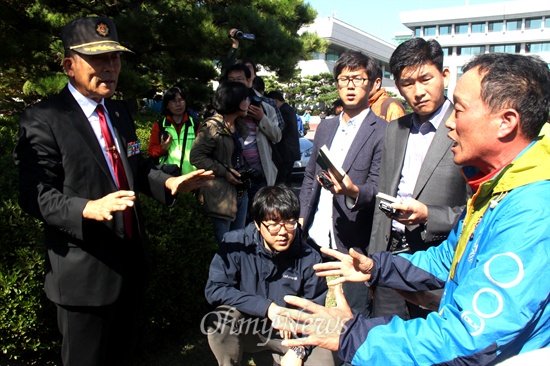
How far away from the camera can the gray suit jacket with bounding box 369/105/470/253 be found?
7.36ft

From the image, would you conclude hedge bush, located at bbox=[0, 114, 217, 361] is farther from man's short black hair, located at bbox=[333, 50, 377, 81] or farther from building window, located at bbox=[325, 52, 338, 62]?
building window, located at bbox=[325, 52, 338, 62]

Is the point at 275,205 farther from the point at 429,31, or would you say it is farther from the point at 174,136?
the point at 429,31

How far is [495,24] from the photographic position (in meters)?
55.8

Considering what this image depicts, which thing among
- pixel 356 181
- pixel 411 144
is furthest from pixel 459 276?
pixel 356 181

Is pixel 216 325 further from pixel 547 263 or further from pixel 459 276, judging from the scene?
pixel 547 263

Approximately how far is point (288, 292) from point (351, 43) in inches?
1634

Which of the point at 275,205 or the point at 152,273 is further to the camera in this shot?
the point at 152,273

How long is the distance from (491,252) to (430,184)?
1222 mm

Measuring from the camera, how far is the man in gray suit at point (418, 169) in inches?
89.0

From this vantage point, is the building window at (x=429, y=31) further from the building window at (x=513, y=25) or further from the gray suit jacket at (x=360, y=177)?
the gray suit jacket at (x=360, y=177)

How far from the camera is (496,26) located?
55.8 meters

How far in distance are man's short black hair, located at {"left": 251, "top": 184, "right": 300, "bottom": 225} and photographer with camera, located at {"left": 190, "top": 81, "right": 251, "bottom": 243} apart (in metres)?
0.85

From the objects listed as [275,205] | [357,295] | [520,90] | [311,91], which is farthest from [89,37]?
[311,91]

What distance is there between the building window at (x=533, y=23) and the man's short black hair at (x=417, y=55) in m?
Answer: 60.6
